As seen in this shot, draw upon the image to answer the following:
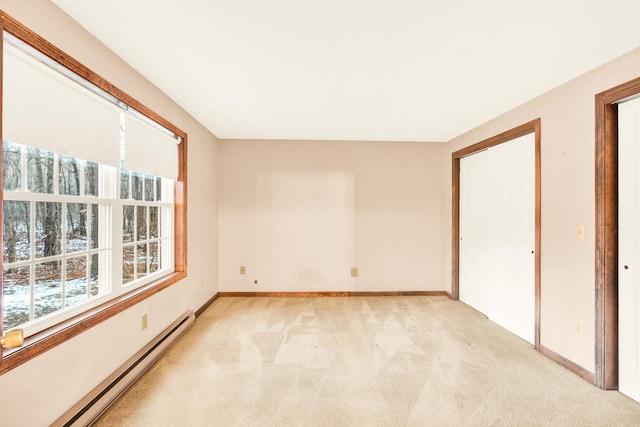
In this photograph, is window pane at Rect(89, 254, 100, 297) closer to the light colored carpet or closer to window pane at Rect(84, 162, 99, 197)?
window pane at Rect(84, 162, 99, 197)

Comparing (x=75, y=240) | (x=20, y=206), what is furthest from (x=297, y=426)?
(x=20, y=206)

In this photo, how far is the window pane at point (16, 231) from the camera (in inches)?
56.4

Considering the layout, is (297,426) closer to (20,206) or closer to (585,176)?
(20,206)

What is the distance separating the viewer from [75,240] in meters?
1.84

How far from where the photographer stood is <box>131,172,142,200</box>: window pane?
2446 millimetres

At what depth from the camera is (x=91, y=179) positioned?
1973 millimetres

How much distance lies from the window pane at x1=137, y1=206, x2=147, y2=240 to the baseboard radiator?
3.02 ft

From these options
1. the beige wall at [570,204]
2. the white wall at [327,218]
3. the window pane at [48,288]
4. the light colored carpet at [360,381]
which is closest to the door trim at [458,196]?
the beige wall at [570,204]

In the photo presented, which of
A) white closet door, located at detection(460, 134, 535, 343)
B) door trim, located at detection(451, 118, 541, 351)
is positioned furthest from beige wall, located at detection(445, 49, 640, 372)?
white closet door, located at detection(460, 134, 535, 343)

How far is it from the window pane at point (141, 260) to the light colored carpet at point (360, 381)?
0.79 metres

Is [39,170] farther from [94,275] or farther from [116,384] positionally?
[116,384]

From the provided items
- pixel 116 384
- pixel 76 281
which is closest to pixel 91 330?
pixel 76 281

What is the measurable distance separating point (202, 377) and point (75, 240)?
1.34m

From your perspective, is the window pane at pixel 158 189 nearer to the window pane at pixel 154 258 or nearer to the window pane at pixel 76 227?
the window pane at pixel 154 258
